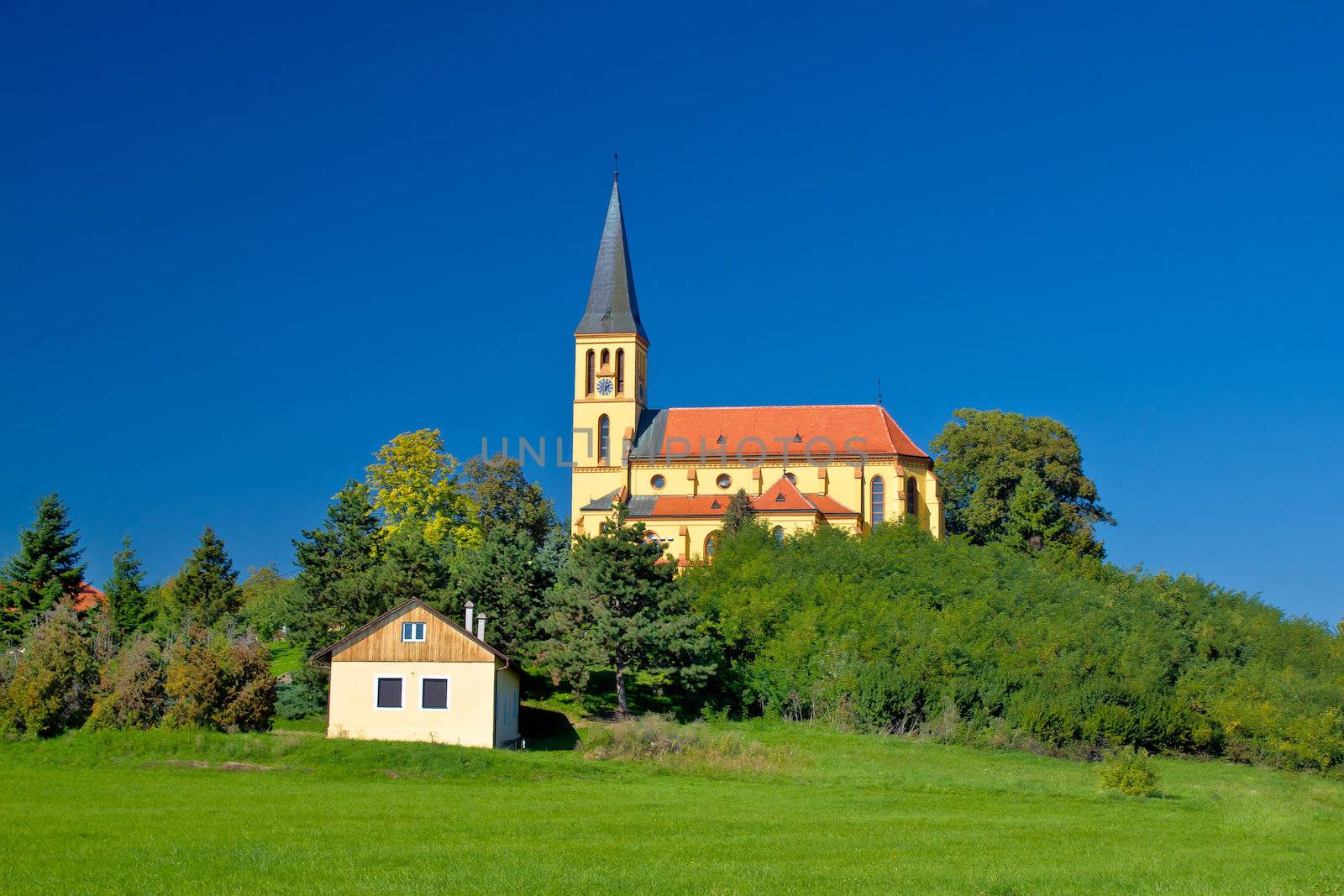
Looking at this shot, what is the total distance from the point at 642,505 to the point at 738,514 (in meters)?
7.82

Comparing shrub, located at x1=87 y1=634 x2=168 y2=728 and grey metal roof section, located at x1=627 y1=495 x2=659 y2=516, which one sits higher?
grey metal roof section, located at x1=627 y1=495 x2=659 y2=516

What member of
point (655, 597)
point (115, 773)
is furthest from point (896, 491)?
point (115, 773)

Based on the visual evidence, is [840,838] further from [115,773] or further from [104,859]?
[115,773]

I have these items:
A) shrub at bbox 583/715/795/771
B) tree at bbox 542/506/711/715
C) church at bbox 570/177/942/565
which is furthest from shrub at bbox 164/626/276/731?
church at bbox 570/177/942/565

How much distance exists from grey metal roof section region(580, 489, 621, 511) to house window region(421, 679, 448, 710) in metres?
33.7

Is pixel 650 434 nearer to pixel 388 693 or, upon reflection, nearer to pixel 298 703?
pixel 298 703

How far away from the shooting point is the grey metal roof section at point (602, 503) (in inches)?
2876

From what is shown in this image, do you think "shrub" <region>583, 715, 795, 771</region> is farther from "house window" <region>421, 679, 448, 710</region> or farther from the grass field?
"house window" <region>421, 679, 448, 710</region>

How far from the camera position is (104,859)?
20016 mm

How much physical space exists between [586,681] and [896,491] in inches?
1262

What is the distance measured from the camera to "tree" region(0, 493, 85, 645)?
5303 cm

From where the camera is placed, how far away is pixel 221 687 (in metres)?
38.1

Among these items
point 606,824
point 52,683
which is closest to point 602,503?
point 52,683

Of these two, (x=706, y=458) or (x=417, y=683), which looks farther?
(x=706, y=458)
